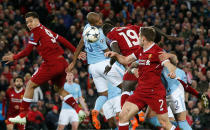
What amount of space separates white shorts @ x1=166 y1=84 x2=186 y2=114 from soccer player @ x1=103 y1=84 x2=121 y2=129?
41.7 inches

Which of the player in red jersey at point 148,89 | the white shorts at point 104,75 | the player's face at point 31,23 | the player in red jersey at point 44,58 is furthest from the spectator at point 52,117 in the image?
the player in red jersey at point 148,89

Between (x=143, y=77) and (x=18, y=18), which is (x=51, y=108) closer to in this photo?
(x=18, y=18)

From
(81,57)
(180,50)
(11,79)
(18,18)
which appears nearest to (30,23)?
(81,57)

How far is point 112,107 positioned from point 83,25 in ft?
25.7

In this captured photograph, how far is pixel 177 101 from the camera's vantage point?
802 centimetres

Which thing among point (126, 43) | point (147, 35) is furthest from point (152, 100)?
point (126, 43)

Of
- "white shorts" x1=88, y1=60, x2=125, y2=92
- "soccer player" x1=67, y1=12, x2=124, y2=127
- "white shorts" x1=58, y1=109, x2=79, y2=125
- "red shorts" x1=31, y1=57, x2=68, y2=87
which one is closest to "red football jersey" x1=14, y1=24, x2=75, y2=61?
"red shorts" x1=31, y1=57, x2=68, y2=87

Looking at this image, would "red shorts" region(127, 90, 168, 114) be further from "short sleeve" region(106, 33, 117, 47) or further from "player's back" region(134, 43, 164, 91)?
"short sleeve" region(106, 33, 117, 47)

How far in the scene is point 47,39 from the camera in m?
8.17

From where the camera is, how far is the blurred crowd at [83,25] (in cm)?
1312

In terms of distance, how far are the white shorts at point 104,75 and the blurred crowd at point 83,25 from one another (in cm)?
363

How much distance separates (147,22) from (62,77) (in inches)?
375

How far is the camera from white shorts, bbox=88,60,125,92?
8461 mm

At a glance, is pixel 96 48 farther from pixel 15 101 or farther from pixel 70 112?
pixel 15 101
